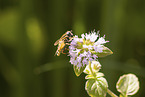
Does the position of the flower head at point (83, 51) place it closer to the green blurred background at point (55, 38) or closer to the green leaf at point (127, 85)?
the green leaf at point (127, 85)

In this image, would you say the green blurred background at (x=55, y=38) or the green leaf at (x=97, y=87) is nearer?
the green leaf at (x=97, y=87)

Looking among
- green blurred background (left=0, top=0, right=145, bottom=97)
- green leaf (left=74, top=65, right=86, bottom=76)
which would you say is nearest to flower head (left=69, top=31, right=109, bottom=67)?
green leaf (left=74, top=65, right=86, bottom=76)

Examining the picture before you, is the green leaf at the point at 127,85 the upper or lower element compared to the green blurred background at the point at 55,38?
lower

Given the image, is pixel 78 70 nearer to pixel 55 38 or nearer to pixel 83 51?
pixel 83 51

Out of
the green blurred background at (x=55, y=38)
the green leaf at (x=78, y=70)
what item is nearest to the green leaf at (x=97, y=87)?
the green leaf at (x=78, y=70)

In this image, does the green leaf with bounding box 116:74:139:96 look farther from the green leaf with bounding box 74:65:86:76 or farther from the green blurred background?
the green blurred background

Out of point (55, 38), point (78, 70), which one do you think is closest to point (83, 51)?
point (78, 70)
